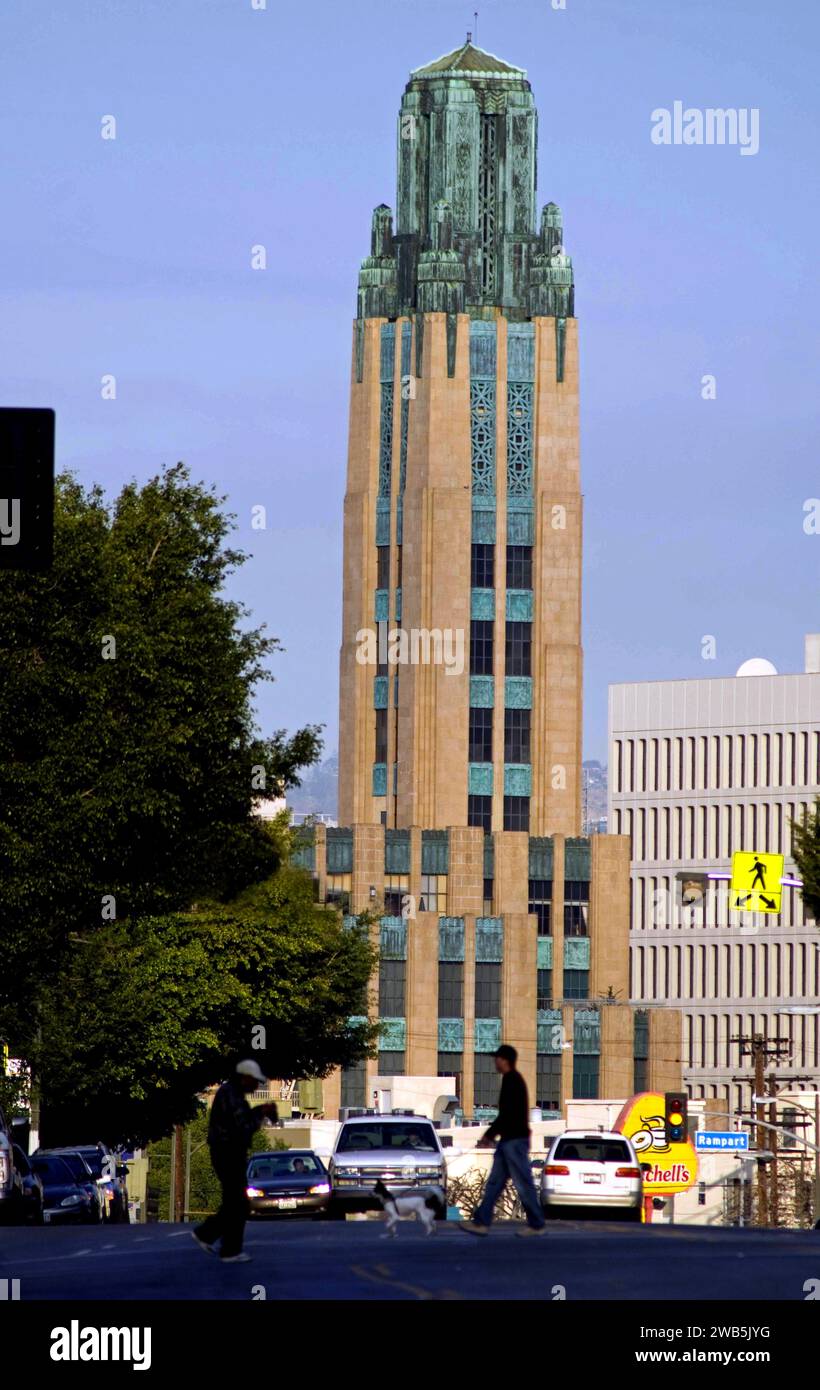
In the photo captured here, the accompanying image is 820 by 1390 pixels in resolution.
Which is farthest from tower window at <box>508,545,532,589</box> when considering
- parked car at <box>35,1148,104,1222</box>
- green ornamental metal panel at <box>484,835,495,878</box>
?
parked car at <box>35,1148,104,1222</box>

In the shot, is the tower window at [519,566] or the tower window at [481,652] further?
the tower window at [519,566]

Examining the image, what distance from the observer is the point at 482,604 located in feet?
497

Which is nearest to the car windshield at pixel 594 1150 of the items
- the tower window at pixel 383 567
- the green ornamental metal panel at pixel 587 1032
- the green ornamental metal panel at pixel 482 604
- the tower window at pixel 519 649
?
the green ornamental metal panel at pixel 587 1032

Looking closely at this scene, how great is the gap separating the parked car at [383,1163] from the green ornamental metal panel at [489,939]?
334 ft

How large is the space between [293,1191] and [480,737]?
355 ft

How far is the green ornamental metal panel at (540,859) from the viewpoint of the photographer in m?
148

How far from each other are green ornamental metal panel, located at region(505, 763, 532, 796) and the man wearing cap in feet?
409

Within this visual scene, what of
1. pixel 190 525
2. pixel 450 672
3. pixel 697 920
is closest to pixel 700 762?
pixel 697 920

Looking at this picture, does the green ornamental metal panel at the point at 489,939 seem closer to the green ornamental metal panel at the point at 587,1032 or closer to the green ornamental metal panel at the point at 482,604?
the green ornamental metal panel at the point at 587,1032

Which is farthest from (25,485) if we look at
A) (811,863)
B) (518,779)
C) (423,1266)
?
(518,779)

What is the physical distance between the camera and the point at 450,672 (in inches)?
5886

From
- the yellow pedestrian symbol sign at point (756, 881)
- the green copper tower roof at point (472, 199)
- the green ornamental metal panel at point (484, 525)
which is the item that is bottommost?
the yellow pedestrian symbol sign at point (756, 881)

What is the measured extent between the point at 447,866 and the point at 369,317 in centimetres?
2896
